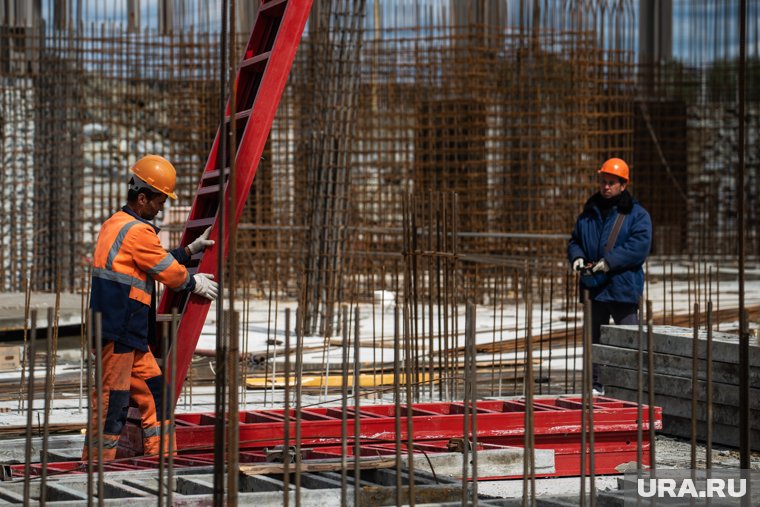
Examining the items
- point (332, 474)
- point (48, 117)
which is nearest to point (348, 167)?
point (48, 117)

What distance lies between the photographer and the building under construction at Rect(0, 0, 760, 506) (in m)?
6.46

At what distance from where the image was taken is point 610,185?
8.92 metres

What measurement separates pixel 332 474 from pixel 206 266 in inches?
53.4

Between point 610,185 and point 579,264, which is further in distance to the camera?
point 610,185

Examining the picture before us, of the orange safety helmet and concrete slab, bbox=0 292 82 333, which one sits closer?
the orange safety helmet

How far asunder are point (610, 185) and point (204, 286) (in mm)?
3668

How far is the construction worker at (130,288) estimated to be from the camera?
6082mm

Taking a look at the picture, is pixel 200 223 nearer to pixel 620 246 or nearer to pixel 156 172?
pixel 156 172

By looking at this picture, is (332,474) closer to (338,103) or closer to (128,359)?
(128,359)

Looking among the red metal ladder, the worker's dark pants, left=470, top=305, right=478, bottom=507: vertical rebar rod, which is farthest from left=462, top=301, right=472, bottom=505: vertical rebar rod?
the worker's dark pants

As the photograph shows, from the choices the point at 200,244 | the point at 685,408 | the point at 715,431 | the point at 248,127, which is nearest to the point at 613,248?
the point at 685,408

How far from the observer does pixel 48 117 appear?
1623 cm

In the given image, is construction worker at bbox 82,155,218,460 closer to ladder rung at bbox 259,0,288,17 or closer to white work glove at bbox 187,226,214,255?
white work glove at bbox 187,226,214,255

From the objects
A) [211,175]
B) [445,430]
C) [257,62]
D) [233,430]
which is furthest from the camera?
[445,430]
